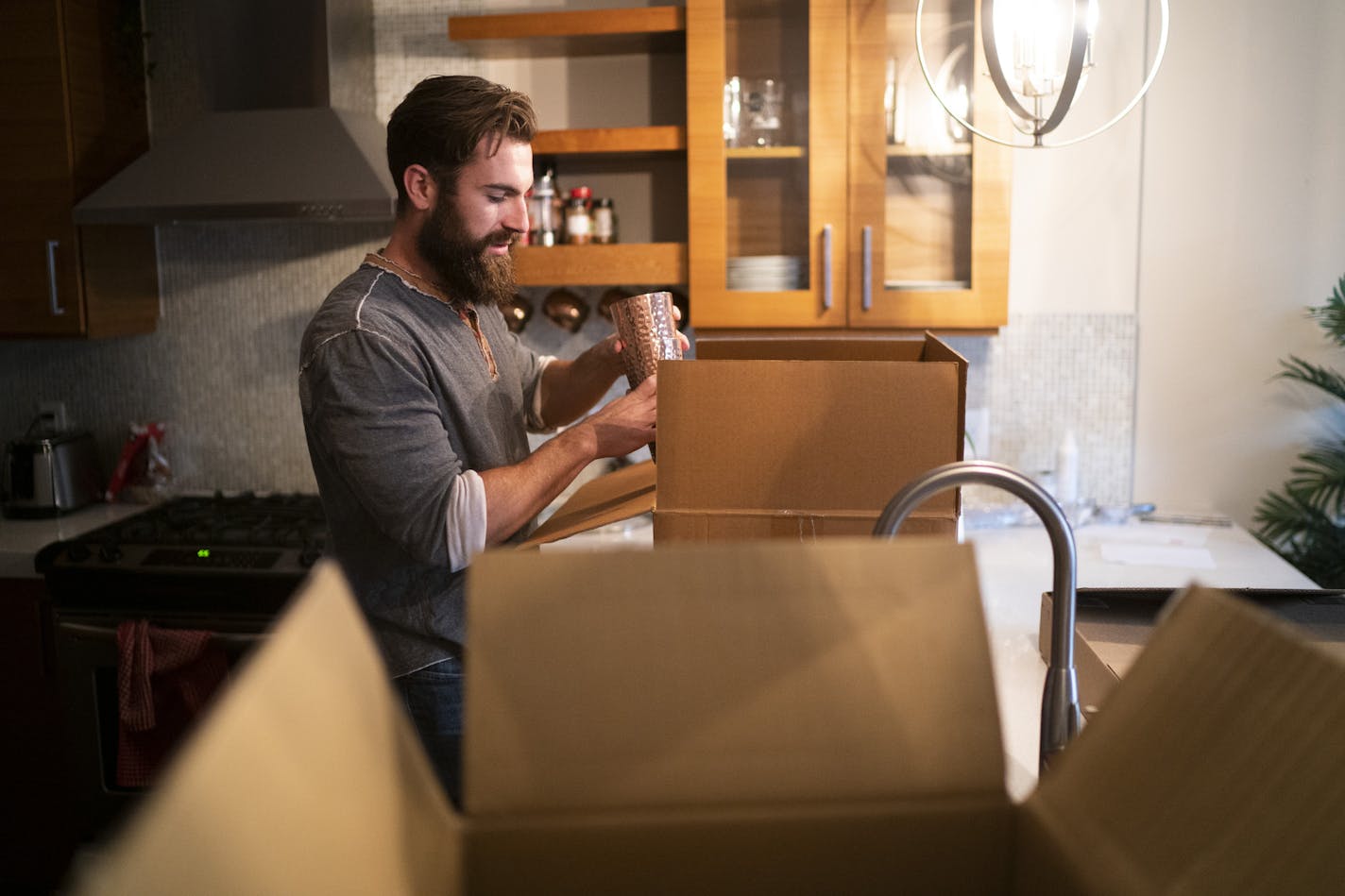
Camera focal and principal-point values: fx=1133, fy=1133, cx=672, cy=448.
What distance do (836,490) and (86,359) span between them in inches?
106

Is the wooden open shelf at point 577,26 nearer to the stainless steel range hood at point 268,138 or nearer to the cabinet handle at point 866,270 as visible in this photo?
the stainless steel range hood at point 268,138

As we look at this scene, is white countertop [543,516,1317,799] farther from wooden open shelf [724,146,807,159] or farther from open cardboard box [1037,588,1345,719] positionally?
wooden open shelf [724,146,807,159]

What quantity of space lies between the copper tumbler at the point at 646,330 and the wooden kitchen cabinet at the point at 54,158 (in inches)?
75.3

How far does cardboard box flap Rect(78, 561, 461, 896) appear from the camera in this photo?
0.28 metres

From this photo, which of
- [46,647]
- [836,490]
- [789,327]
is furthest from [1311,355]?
[46,647]

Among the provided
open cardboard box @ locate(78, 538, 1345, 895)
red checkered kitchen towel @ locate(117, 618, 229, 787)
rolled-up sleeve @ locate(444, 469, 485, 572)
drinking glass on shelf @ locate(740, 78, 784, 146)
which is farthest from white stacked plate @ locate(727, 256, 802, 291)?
open cardboard box @ locate(78, 538, 1345, 895)

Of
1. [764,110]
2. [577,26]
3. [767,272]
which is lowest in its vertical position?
[767,272]

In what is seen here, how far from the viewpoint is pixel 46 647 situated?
2.57 meters

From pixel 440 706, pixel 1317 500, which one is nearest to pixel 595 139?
pixel 440 706

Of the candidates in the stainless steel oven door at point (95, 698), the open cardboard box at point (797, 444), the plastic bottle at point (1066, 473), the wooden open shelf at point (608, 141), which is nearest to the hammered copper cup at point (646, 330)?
the open cardboard box at point (797, 444)

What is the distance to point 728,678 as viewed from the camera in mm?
447

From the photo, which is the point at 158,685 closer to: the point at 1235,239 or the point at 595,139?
the point at 595,139

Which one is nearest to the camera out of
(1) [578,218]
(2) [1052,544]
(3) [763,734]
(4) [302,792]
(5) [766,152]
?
(4) [302,792]

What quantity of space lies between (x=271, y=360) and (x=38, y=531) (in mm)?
705
